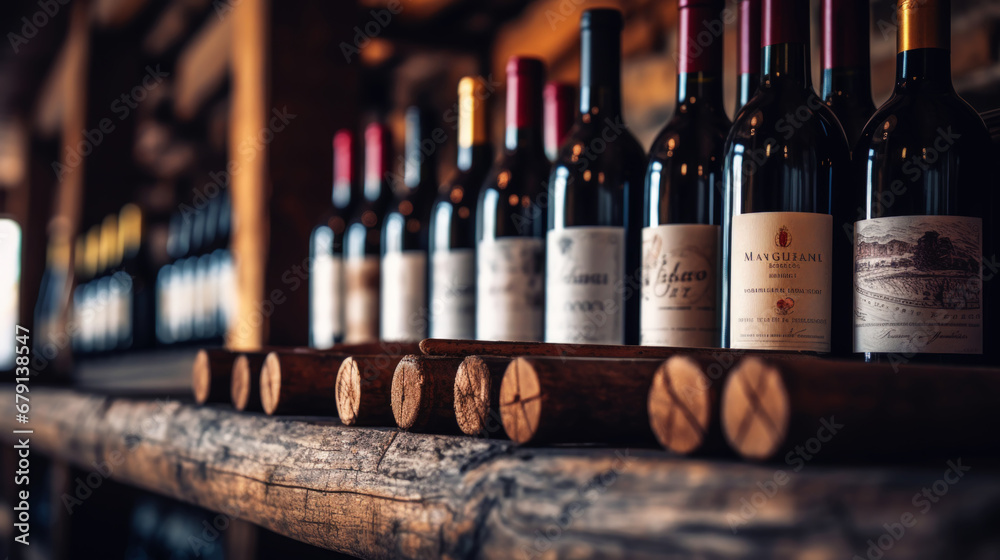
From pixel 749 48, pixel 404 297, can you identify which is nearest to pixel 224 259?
pixel 404 297

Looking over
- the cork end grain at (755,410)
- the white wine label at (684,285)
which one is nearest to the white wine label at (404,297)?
the white wine label at (684,285)

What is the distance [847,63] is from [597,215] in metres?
0.26

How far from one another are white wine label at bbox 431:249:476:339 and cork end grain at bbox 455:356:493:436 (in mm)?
502

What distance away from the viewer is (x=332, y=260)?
1385mm

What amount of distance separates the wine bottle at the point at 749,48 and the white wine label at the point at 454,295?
389 millimetres

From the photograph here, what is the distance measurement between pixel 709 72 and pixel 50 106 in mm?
3240

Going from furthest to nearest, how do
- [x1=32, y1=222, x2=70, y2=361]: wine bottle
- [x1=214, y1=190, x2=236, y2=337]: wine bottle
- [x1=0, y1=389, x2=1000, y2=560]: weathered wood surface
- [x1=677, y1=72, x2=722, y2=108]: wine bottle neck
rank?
1. [x1=32, y1=222, x2=70, y2=361]: wine bottle
2. [x1=214, y1=190, x2=236, y2=337]: wine bottle
3. [x1=677, y1=72, x2=722, y2=108]: wine bottle neck
4. [x1=0, y1=389, x2=1000, y2=560]: weathered wood surface

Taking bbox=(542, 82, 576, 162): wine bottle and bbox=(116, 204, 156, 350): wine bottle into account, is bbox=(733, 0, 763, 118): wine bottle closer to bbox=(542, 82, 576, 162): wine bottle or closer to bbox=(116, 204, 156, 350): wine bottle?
bbox=(542, 82, 576, 162): wine bottle

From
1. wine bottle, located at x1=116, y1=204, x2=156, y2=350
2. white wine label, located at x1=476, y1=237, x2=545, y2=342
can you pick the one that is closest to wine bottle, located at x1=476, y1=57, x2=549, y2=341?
white wine label, located at x1=476, y1=237, x2=545, y2=342

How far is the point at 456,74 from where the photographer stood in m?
2.11

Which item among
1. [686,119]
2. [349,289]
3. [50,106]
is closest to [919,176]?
[686,119]

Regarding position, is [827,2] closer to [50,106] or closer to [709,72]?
[709,72]

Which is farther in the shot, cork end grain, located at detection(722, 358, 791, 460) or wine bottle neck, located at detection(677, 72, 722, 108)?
wine bottle neck, located at detection(677, 72, 722, 108)

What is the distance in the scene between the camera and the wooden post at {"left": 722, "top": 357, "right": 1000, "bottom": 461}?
1.22 ft
